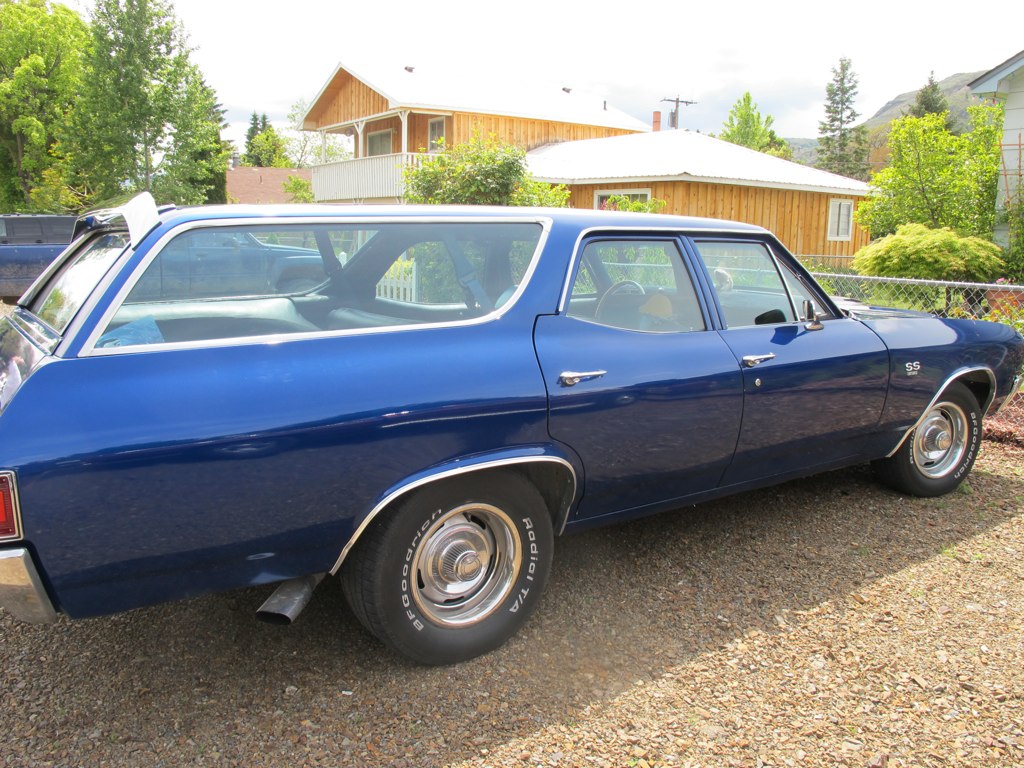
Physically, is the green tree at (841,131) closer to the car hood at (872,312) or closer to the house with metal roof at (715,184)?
the house with metal roof at (715,184)

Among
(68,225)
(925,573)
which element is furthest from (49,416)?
(68,225)

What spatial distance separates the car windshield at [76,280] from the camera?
281cm

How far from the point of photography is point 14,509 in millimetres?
2234

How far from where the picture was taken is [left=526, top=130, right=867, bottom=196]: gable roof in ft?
66.5

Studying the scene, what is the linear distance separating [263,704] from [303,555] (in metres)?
0.59

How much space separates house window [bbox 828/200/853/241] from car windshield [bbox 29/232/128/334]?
23.8 meters

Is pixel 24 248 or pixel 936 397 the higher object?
pixel 24 248

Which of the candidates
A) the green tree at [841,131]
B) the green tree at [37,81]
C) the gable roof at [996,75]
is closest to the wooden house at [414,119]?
the green tree at [37,81]

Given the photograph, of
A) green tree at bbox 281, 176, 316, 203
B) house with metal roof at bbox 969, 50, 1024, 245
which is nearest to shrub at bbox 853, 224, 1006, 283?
house with metal roof at bbox 969, 50, 1024, 245

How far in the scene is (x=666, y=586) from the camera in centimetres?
380

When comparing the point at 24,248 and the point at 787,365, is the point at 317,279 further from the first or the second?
the point at 24,248

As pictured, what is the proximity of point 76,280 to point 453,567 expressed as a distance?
1803 millimetres

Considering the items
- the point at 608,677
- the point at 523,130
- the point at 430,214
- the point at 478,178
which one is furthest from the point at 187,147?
the point at 608,677

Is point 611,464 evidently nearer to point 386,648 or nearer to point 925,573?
point 386,648
